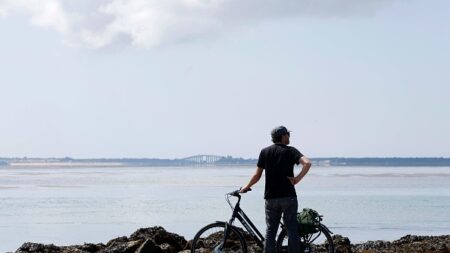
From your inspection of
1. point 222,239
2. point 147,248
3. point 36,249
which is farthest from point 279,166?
point 36,249

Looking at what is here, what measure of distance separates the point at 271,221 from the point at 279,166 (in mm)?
844

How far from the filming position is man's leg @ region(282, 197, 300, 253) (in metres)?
11.8

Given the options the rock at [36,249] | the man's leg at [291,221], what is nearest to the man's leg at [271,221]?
the man's leg at [291,221]

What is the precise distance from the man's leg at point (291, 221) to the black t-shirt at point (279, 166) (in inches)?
4.2

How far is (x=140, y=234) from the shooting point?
1852 cm

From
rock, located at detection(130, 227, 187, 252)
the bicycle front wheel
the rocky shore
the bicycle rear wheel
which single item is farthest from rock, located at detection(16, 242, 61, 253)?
the bicycle rear wheel

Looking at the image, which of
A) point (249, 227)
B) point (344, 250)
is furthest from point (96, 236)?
point (249, 227)

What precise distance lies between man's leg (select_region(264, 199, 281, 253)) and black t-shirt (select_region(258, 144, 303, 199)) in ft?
0.38

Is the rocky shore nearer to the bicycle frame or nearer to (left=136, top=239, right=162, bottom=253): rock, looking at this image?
(left=136, top=239, right=162, bottom=253): rock

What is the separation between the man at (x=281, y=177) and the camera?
11656 millimetres

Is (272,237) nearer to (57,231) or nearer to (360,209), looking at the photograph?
(57,231)

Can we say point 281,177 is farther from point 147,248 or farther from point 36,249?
point 36,249

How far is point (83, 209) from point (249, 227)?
3298 centimetres

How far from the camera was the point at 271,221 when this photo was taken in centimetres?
1202
